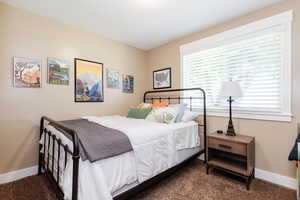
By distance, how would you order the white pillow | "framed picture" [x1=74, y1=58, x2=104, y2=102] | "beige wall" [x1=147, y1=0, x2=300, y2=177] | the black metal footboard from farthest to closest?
"framed picture" [x1=74, y1=58, x2=104, y2=102]
the white pillow
"beige wall" [x1=147, y1=0, x2=300, y2=177]
the black metal footboard

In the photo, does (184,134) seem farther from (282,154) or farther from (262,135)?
(282,154)

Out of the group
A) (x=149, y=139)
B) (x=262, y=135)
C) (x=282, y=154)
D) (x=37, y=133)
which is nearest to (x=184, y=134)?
(x=149, y=139)

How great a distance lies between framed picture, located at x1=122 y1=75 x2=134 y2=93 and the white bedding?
5.61ft

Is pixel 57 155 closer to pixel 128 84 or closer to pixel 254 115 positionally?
pixel 128 84

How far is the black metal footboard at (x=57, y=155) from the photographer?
1.04 metres

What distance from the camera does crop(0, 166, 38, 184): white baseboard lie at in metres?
1.93

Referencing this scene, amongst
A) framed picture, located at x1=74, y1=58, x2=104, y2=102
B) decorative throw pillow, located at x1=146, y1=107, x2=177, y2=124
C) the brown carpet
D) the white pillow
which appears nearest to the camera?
the brown carpet

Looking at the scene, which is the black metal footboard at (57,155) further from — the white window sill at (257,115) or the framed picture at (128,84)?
the white window sill at (257,115)

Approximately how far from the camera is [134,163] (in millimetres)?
1411

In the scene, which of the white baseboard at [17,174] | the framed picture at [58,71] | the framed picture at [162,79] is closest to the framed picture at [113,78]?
the framed picture at [58,71]

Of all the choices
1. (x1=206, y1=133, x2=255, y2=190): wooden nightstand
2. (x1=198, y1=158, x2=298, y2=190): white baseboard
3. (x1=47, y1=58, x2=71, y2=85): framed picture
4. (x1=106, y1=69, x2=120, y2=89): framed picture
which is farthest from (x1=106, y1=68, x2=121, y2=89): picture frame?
(x1=198, y1=158, x2=298, y2=190): white baseboard

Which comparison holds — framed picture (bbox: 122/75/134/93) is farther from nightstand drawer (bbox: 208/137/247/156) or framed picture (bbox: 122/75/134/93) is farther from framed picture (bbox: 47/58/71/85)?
nightstand drawer (bbox: 208/137/247/156)

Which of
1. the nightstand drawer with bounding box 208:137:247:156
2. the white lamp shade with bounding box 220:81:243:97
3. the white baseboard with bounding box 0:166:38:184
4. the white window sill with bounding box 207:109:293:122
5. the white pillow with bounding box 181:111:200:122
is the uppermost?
the white lamp shade with bounding box 220:81:243:97

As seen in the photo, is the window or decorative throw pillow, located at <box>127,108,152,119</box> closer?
the window
